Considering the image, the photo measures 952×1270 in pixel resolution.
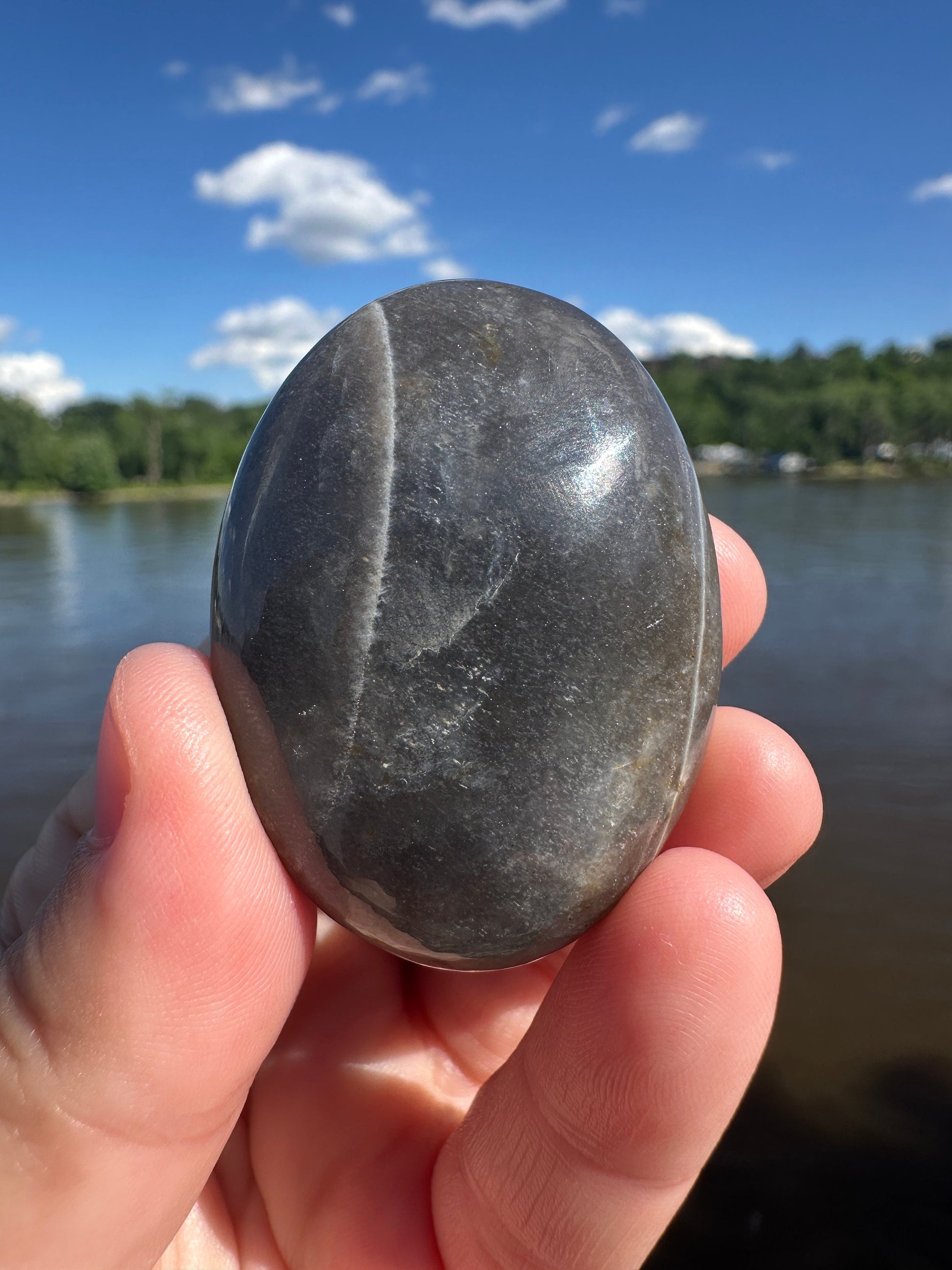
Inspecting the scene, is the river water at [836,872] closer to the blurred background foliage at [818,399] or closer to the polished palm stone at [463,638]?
the polished palm stone at [463,638]

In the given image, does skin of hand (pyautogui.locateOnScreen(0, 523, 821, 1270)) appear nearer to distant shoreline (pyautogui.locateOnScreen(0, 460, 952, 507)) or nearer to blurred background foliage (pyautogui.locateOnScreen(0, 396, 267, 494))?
distant shoreline (pyautogui.locateOnScreen(0, 460, 952, 507))

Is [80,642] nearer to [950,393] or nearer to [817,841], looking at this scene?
[817,841]

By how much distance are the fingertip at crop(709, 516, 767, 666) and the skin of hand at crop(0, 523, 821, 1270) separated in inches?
20.3

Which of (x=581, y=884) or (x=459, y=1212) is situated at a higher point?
(x=581, y=884)

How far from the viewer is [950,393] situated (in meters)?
67.0

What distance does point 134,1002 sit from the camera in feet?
4.75

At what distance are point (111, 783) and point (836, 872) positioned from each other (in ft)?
12.0

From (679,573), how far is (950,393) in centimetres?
7714

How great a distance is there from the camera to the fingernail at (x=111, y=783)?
4.91 ft

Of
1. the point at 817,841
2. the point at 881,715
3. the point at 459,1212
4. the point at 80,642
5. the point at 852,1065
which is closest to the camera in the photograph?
the point at 459,1212

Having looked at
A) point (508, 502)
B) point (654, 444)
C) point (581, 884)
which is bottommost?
point (581, 884)

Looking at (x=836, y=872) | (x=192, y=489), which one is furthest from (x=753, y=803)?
(x=192, y=489)

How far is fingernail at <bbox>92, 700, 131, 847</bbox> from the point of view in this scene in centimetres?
150

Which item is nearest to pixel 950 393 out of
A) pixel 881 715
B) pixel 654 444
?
pixel 881 715
